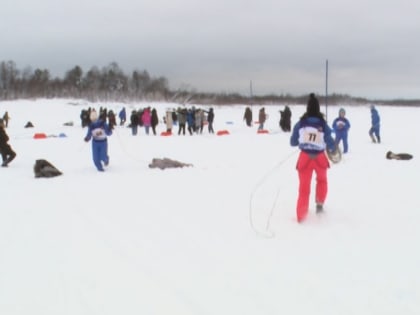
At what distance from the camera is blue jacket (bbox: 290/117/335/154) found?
614 centimetres

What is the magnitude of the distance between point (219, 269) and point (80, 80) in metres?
92.2

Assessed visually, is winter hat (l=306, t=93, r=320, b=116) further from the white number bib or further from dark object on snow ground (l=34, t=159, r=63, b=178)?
dark object on snow ground (l=34, t=159, r=63, b=178)

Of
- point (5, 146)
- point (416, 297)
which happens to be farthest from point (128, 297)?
point (5, 146)

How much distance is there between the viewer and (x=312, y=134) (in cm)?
614

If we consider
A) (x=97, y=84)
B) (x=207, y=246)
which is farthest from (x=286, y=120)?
(x=97, y=84)

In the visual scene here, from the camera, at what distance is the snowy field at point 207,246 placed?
3.77 meters

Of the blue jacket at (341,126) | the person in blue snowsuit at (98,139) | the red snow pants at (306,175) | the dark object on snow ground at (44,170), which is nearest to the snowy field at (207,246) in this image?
the red snow pants at (306,175)

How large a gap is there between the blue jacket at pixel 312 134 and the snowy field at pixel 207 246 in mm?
1020

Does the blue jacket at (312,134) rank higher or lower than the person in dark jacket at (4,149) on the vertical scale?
higher

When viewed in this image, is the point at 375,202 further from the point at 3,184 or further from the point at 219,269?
the point at 3,184

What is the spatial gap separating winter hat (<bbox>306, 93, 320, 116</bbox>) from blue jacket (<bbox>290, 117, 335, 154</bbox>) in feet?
0.25

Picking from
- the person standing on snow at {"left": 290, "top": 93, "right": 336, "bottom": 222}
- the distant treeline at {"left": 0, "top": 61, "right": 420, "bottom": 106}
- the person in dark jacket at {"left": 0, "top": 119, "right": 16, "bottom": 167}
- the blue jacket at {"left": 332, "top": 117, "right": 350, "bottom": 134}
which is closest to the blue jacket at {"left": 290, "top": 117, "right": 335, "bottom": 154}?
the person standing on snow at {"left": 290, "top": 93, "right": 336, "bottom": 222}

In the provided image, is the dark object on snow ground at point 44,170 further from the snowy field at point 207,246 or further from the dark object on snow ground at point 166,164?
the dark object on snow ground at point 166,164

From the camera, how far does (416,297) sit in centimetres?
373
